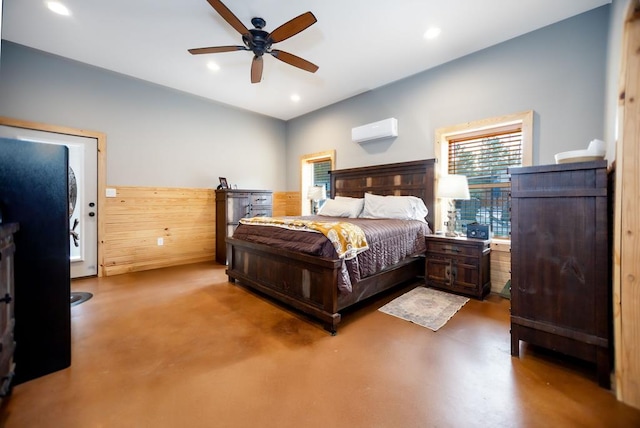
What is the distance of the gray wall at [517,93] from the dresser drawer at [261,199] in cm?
186

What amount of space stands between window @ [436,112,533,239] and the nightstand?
52 centimetres

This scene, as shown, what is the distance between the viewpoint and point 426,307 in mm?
2695

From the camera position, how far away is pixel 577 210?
162cm

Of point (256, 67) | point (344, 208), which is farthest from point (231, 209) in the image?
point (256, 67)

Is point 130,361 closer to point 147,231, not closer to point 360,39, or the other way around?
point 147,231

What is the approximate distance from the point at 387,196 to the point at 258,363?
2965mm

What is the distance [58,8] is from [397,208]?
13.8ft

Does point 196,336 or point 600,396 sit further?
point 196,336

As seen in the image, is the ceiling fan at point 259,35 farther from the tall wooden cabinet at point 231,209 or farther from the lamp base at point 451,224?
the lamp base at point 451,224

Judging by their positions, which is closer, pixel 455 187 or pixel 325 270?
pixel 325 270

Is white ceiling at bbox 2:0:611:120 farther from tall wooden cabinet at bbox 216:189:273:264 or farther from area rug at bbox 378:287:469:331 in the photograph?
area rug at bbox 378:287:469:331

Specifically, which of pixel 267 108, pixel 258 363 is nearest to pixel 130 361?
pixel 258 363

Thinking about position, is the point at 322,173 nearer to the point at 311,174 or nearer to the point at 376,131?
the point at 311,174

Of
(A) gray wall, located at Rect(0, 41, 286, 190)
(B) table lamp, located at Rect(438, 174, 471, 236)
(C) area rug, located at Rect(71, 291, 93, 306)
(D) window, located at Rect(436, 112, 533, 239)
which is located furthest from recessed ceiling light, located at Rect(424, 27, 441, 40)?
(C) area rug, located at Rect(71, 291, 93, 306)
